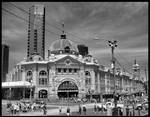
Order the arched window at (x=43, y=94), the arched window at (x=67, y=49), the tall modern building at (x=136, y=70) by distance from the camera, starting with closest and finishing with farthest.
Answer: the arched window at (x=43, y=94)
the arched window at (x=67, y=49)
the tall modern building at (x=136, y=70)

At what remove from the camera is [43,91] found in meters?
84.2

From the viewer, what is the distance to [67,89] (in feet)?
277

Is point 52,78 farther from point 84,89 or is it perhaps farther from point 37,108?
point 37,108

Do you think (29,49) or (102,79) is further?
(29,49)

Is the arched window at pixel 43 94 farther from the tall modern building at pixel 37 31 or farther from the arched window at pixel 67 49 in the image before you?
the tall modern building at pixel 37 31

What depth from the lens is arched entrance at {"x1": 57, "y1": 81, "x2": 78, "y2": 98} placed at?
277 ft

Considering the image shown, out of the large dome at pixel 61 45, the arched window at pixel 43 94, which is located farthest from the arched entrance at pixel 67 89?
the large dome at pixel 61 45

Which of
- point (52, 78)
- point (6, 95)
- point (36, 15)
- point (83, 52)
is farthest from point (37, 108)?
point (36, 15)

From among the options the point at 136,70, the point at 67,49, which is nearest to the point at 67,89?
the point at 67,49

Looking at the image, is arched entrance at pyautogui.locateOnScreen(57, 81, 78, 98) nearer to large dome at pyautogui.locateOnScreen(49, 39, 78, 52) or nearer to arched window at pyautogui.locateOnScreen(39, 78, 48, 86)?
arched window at pyautogui.locateOnScreen(39, 78, 48, 86)

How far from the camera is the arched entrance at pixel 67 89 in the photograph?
84.3 m

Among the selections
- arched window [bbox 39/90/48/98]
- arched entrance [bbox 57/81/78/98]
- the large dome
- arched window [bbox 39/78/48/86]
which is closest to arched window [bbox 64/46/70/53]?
the large dome

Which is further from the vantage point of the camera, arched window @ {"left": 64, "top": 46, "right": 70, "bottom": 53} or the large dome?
the large dome

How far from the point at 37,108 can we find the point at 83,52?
7318 centimetres
